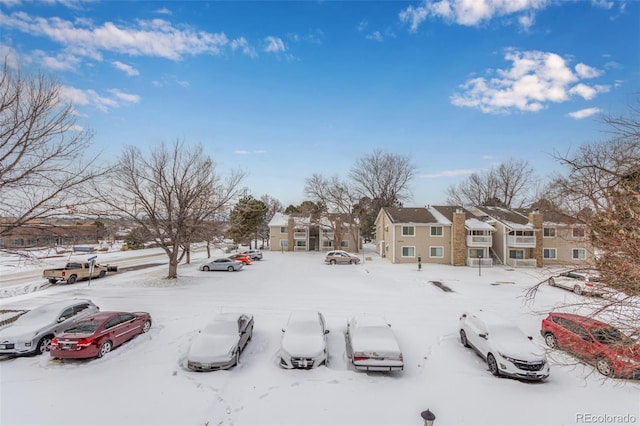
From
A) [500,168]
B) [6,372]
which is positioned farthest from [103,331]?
[500,168]

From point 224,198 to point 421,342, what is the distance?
763 inches

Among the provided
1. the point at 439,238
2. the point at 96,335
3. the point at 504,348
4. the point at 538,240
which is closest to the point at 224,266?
the point at 96,335

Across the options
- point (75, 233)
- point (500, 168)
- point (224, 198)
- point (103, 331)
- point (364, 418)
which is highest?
point (500, 168)

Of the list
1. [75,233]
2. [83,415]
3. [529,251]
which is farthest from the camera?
[529,251]

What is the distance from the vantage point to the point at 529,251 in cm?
3212

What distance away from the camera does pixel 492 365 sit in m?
9.89

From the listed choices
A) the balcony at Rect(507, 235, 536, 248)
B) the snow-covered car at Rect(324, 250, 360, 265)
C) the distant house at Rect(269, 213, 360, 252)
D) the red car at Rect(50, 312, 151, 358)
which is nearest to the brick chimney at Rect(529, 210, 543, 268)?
the balcony at Rect(507, 235, 536, 248)

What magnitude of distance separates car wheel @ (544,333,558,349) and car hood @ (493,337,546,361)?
2.50m

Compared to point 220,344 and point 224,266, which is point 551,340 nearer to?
point 220,344

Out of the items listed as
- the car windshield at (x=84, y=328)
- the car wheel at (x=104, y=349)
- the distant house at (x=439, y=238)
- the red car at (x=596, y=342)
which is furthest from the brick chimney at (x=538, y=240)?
the car windshield at (x=84, y=328)

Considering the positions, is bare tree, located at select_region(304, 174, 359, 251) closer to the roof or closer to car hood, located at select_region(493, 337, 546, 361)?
the roof

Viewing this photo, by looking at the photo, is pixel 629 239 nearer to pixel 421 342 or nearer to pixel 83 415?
pixel 421 342

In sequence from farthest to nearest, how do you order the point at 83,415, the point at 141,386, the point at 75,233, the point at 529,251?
the point at 529,251
the point at 75,233
the point at 141,386
the point at 83,415

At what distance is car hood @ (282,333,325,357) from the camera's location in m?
9.65
